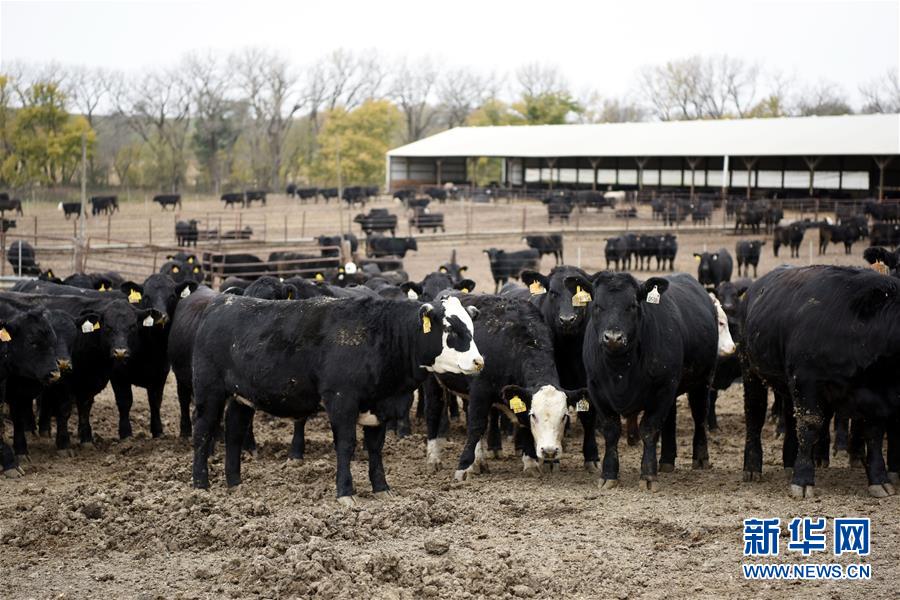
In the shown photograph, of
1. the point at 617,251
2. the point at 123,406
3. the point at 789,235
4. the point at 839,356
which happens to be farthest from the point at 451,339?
the point at 789,235

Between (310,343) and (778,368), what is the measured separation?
12.0 ft

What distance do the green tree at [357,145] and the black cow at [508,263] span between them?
151ft

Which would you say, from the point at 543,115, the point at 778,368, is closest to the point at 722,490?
the point at 778,368

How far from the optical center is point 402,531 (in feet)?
22.4

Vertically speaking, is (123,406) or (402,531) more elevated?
(123,406)

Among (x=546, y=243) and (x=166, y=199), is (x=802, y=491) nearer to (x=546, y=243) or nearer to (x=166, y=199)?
(x=546, y=243)

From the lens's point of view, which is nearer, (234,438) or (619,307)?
(619,307)

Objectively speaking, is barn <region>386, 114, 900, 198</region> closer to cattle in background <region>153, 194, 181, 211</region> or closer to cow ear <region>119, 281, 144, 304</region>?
cattle in background <region>153, 194, 181, 211</region>

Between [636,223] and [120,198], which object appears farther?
[120,198]

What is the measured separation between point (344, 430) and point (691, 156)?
4682cm

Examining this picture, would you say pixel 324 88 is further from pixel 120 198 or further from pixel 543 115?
pixel 120 198

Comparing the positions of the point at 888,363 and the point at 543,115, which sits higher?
the point at 543,115

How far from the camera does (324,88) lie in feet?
300

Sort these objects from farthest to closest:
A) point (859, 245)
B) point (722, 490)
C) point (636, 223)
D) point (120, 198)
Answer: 1. point (120, 198)
2. point (636, 223)
3. point (859, 245)
4. point (722, 490)
